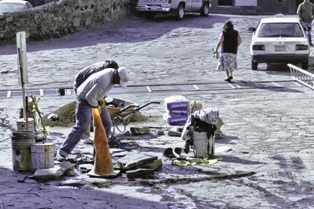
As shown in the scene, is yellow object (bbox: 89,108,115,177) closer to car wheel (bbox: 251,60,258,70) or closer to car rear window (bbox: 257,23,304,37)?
car wheel (bbox: 251,60,258,70)

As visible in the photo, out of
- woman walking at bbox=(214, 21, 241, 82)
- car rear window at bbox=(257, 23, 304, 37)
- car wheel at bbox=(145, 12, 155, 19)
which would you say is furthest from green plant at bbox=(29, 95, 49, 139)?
car wheel at bbox=(145, 12, 155, 19)

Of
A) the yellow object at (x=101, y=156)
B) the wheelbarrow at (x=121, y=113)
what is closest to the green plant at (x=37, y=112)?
the wheelbarrow at (x=121, y=113)

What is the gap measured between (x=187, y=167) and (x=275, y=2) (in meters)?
36.3

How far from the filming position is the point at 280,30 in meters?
24.6

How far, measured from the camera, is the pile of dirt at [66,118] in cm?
1633

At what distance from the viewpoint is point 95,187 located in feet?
38.0

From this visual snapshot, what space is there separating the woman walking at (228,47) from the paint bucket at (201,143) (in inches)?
348

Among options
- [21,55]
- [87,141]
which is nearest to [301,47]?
[87,141]

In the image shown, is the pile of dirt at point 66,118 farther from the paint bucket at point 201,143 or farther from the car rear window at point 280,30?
the car rear window at point 280,30

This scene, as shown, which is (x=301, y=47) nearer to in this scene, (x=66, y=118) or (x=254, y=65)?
(x=254, y=65)

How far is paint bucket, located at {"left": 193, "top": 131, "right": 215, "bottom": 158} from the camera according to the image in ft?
43.1

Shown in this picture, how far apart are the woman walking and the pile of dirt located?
5.38 metres

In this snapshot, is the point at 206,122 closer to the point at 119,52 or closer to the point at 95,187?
the point at 95,187

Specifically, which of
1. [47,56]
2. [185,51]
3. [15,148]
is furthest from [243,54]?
[15,148]
